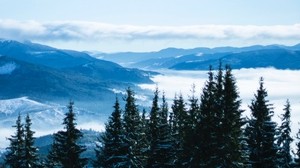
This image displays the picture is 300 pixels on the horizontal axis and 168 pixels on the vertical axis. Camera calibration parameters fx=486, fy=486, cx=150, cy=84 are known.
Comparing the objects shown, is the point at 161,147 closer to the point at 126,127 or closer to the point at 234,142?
the point at 126,127

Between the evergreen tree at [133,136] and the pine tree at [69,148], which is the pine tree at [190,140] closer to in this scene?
the evergreen tree at [133,136]

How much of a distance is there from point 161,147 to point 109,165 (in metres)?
5.18

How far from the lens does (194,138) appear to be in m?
34.1

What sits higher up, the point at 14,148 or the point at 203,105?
the point at 203,105

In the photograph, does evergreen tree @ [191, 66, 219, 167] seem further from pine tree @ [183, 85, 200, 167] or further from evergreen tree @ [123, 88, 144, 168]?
evergreen tree @ [123, 88, 144, 168]

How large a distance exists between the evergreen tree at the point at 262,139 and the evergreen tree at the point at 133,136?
340 inches

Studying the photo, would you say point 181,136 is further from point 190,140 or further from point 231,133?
point 231,133

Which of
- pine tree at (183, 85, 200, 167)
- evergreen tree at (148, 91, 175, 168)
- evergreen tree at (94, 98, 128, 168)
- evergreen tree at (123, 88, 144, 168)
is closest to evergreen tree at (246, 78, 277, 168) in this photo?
pine tree at (183, 85, 200, 167)

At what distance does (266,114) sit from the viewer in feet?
124

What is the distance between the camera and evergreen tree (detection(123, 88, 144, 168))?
1447 inches

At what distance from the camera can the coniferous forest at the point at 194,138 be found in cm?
3281

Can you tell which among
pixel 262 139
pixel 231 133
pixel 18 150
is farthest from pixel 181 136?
pixel 18 150

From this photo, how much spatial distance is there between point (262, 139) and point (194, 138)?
6693 millimetres

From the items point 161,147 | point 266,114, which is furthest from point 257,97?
point 161,147
